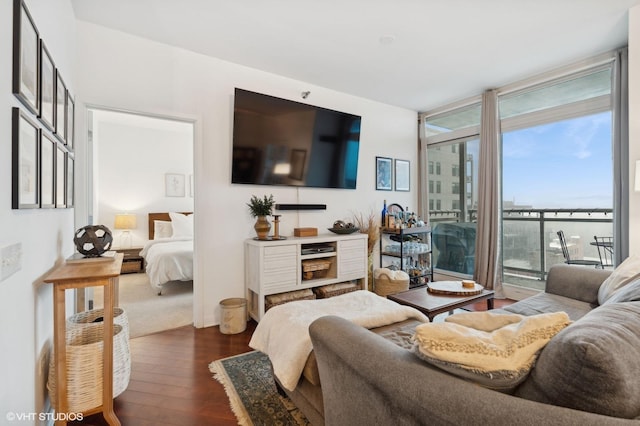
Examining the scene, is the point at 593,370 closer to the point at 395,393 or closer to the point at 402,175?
the point at 395,393

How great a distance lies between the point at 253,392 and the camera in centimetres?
190

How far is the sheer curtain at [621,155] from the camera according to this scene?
2824mm

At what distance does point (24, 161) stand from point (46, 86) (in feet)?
1.87

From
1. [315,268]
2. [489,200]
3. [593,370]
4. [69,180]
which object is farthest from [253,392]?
[489,200]

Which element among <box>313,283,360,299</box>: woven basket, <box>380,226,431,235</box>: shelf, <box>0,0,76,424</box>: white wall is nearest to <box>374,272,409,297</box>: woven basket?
<box>313,283,360,299</box>: woven basket

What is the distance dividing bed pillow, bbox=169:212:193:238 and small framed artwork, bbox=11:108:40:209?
4268mm

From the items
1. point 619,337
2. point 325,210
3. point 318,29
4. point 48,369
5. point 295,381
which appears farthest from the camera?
point 325,210

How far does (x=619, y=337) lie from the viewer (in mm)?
729

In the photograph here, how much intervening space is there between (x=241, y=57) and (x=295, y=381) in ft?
9.74

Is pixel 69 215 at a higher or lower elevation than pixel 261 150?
lower

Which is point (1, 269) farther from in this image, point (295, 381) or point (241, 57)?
point (241, 57)

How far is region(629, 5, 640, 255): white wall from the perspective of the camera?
2.45m

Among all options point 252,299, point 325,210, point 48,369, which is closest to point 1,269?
point 48,369

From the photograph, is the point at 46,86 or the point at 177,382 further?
the point at 177,382
